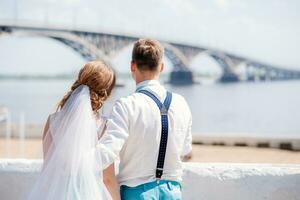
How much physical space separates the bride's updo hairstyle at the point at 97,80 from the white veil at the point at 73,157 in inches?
0.9

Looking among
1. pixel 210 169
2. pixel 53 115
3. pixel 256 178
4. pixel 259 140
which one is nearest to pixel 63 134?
pixel 53 115

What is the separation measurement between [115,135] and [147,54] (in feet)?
0.95

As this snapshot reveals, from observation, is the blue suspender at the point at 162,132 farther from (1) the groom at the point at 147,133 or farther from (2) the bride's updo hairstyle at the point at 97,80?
(2) the bride's updo hairstyle at the point at 97,80

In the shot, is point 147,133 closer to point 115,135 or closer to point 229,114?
point 115,135

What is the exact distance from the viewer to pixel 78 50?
33656 millimetres

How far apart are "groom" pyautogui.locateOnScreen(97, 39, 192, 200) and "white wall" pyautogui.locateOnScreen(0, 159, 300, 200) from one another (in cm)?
55

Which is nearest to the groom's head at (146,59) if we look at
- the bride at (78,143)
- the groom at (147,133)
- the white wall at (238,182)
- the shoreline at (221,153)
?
the groom at (147,133)

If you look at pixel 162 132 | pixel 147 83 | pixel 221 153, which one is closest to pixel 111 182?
pixel 162 132

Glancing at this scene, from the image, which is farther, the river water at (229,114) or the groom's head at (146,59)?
the river water at (229,114)

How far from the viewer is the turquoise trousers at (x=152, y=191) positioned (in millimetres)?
1829

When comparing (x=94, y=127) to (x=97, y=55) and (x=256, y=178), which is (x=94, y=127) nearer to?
(x=256, y=178)

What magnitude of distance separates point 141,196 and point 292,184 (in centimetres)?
88

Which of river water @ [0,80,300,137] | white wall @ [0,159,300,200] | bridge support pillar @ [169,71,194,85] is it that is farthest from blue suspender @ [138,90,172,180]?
bridge support pillar @ [169,71,194,85]

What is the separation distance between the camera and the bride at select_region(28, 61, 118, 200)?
1.87 m
